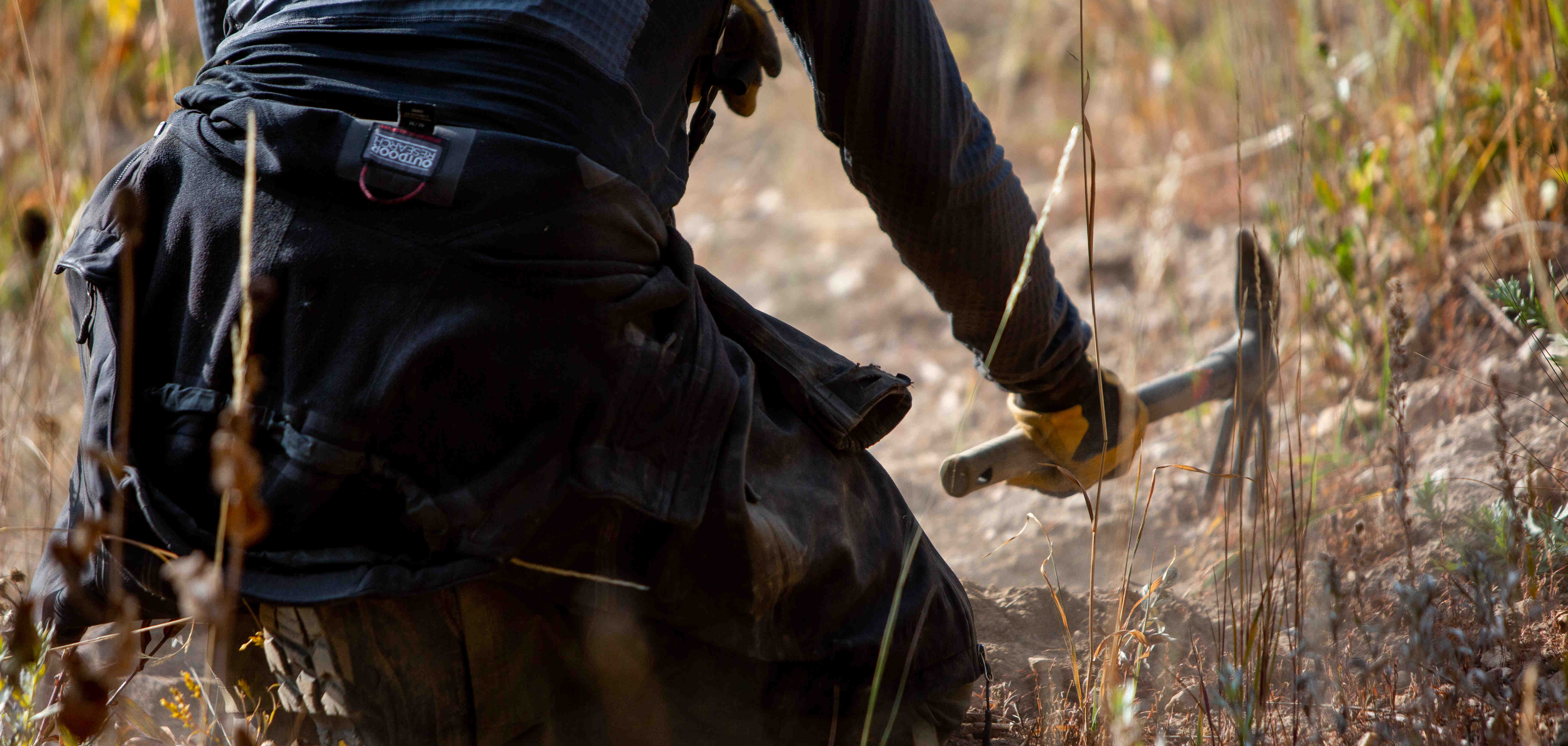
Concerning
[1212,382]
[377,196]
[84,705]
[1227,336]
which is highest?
[1227,336]

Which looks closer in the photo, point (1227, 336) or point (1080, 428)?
point (1080, 428)

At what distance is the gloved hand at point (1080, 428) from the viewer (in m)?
1.58

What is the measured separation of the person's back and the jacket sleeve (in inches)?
1.4

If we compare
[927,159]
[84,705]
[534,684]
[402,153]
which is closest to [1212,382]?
[927,159]

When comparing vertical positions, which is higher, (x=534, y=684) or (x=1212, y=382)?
(x=1212, y=382)

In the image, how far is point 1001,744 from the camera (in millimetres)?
1345

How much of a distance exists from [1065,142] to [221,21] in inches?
135

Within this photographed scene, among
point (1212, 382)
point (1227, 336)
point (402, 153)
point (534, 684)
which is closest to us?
point (402, 153)

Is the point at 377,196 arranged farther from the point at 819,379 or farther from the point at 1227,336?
the point at 1227,336

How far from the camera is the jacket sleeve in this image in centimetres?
114

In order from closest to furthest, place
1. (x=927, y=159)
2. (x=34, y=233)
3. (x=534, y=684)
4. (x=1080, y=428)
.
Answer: (x=534, y=684), (x=927, y=159), (x=34, y=233), (x=1080, y=428)

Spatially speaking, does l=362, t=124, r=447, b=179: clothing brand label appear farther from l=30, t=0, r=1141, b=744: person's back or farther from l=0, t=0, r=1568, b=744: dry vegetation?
l=0, t=0, r=1568, b=744: dry vegetation

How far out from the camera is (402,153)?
89cm

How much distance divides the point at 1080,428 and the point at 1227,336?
1.22 meters
